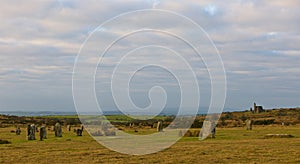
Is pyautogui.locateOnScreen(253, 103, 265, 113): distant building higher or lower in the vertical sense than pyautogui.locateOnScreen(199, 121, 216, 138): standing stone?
higher

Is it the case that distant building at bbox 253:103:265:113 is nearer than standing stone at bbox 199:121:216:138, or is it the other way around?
standing stone at bbox 199:121:216:138

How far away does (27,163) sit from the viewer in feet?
72.3

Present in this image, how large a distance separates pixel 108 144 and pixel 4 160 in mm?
10886

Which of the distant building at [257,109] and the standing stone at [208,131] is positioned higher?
the distant building at [257,109]

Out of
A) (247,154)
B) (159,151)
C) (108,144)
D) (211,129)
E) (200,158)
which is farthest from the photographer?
(211,129)

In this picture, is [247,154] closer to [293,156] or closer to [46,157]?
[293,156]

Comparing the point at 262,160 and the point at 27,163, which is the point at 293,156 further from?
the point at 27,163

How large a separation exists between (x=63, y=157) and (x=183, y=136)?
2074 cm

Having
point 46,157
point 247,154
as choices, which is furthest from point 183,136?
point 46,157

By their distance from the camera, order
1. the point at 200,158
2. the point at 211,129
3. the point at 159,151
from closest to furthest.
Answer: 1. the point at 200,158
2. the point at 159,151
3. the point at 211,129

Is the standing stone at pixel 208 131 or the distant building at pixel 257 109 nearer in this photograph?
the standing stone at pixel 208 131

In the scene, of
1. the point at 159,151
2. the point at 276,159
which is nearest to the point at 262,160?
the point at 276,159

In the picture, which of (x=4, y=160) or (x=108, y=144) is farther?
(x=108, y=144)

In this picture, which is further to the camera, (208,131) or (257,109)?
(257,109)
